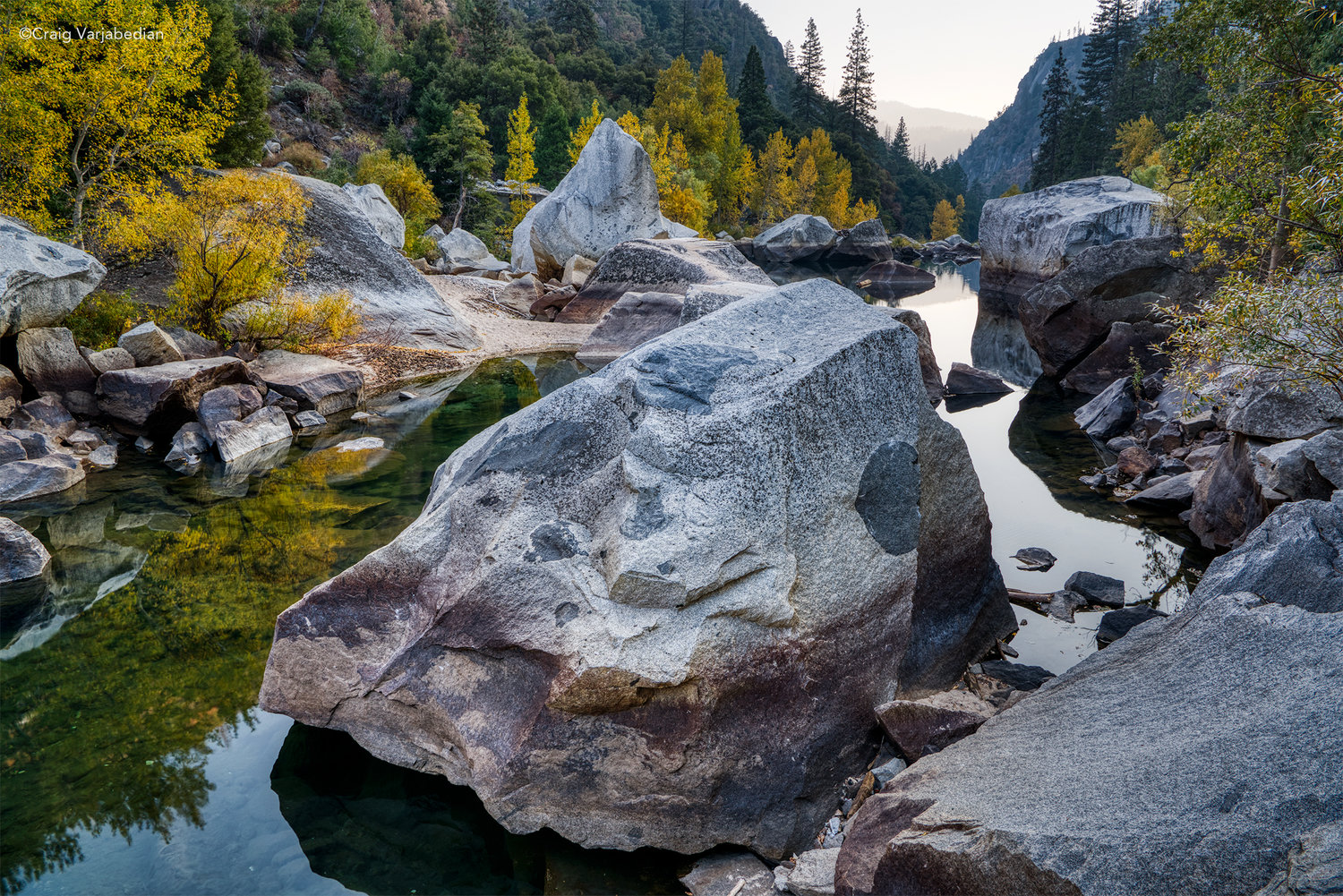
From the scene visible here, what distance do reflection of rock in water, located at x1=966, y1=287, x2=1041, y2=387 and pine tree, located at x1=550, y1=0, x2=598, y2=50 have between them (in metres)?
57.1

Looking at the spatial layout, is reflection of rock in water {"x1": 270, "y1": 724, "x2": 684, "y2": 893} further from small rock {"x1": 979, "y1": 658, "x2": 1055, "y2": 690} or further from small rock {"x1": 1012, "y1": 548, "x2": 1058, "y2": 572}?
small rock {"x1": 1012, "y1": 548, "x2": 1058, "y2": 572}

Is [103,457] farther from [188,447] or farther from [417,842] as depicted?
[417,842]

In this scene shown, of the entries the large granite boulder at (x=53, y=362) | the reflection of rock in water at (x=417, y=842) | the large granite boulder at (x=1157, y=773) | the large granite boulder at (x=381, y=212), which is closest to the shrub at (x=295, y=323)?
the large granite boulder at (x=53, y=362)

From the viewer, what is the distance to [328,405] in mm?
16219

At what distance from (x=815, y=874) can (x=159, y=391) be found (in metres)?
13.2

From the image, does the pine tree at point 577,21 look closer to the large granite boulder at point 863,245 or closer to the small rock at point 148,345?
the large granite boulder at point 863,245

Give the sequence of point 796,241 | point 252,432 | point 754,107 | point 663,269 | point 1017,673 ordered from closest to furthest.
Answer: point 1017,673, point 252,432, point 663,269, point 796,241, point 754,107

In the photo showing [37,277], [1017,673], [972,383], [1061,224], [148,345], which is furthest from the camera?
[1061,224]

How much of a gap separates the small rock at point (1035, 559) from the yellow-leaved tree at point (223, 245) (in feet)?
48.5

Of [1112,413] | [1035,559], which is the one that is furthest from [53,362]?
[1112,413]

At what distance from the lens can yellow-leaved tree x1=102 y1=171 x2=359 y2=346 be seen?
610 inches

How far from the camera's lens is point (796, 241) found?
53938 millimetres

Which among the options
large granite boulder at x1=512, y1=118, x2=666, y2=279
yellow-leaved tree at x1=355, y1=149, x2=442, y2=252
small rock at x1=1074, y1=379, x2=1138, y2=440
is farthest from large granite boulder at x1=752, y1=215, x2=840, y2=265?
small rock at x1=1074, y1=379, x2=1138, y2=440

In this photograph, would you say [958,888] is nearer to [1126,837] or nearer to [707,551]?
[1126,837]
